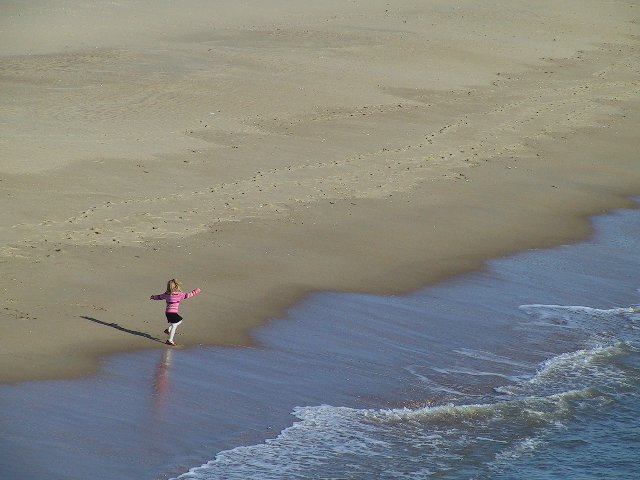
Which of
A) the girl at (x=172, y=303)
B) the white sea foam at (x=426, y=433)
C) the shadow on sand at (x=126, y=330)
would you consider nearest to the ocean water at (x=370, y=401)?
the white sea foam at (x=426, y=433)

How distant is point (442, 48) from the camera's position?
32969 mm

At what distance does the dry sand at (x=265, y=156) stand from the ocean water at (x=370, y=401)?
2.14 ft

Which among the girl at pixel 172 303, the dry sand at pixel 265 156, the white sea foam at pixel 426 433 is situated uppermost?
the dry sand at pixel 265 156

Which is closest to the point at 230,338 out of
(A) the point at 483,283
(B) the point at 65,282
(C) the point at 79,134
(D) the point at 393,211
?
(B) the point at 65,282

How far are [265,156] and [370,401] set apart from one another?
9.59 metres

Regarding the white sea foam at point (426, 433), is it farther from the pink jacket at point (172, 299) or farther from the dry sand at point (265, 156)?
the dry sand at point (265, 156)

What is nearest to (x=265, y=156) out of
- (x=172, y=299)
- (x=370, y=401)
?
(x=172, y=299)

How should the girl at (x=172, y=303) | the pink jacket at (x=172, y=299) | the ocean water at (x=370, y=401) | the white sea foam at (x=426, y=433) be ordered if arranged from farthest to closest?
the pink jacket at (x=172, y=299), the girl at (x=172, y=303), the white sea foam at (x=426, y=433), the ocean water at (x=370, y=401)

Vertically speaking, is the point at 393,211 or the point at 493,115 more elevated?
the point at 493,115

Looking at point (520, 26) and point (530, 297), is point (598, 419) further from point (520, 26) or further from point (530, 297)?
point (520, 26)

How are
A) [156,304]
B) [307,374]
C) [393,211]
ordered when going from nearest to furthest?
[307,374], [156,304], [393,211]

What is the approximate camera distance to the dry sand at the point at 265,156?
15148 millimetres

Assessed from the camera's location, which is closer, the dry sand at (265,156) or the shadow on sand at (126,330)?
the shadow on sand at (126,330)

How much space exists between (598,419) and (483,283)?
13.8ft
